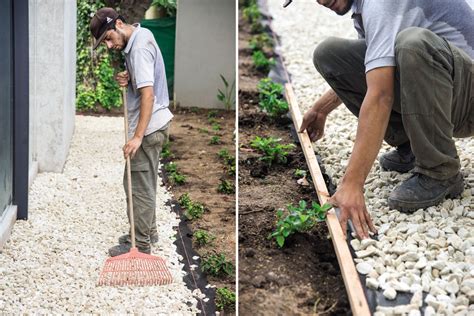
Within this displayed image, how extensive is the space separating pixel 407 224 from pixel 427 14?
90cm

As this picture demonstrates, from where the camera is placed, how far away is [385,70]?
2936 millimetres

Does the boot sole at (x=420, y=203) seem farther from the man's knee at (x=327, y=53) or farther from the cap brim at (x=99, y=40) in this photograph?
the cap brim at (x=99, y=40)

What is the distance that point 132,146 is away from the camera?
3.15 metres

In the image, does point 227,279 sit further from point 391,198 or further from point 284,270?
point 391,198

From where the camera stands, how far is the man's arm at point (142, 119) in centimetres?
314

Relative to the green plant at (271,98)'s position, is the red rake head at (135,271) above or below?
below

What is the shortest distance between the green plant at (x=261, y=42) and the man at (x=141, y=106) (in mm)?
3604

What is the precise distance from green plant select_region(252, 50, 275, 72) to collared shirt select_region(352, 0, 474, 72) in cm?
284

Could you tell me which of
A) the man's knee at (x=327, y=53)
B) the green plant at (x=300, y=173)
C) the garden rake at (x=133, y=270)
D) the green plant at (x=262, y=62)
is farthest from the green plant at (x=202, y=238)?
the green plant at (x=262, y=62)

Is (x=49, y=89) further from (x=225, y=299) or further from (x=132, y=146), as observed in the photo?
(x=225, y=299)

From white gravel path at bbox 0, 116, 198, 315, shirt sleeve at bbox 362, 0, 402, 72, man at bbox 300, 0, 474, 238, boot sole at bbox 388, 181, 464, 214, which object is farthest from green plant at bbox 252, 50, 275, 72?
shirt sleeve at bbox 362, 0, 402, 72

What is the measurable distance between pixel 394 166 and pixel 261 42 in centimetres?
355

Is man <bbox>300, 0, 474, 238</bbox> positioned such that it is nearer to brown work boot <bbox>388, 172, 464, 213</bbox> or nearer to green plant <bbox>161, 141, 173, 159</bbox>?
brown work boot <bbox>388, 172, 464, 213</bbox>

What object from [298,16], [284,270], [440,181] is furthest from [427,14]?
[298,16]
